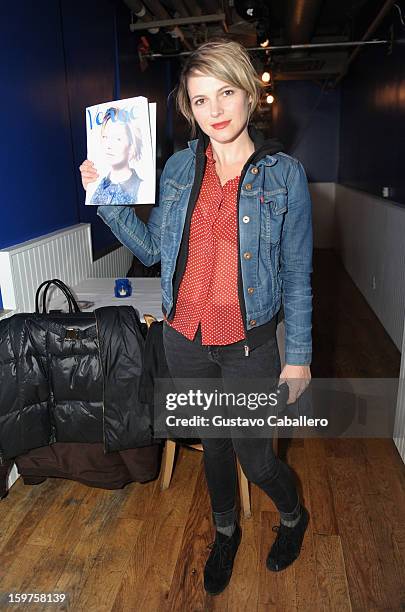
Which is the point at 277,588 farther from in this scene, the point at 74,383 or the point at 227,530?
the point at 74,383

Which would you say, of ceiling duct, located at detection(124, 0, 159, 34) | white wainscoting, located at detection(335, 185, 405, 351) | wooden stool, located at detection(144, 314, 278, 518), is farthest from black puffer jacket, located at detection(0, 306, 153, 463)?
ceiling duct, located at detection(124, 0, 159, 34)

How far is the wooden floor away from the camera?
1.59 m

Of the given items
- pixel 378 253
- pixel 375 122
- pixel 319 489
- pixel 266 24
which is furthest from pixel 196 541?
pixel 375 122

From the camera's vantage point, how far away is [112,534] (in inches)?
73.4

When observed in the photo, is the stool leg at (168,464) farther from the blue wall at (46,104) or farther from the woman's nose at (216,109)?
the woman's nose at (216,109)

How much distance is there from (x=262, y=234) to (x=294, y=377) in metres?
0.42

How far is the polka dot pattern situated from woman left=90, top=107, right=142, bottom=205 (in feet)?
0.69

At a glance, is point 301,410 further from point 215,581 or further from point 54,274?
point 54,274

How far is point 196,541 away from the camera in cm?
183

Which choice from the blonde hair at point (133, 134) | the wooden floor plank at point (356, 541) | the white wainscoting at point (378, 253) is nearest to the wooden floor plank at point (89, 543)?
the wooden floor plank at point (356, 541)

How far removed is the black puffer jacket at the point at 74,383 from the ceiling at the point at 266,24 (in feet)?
10.2

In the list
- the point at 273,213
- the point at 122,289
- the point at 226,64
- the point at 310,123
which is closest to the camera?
the point at 226,64

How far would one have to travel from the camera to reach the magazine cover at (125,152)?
1.41 metres

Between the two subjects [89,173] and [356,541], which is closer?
[89,173]
